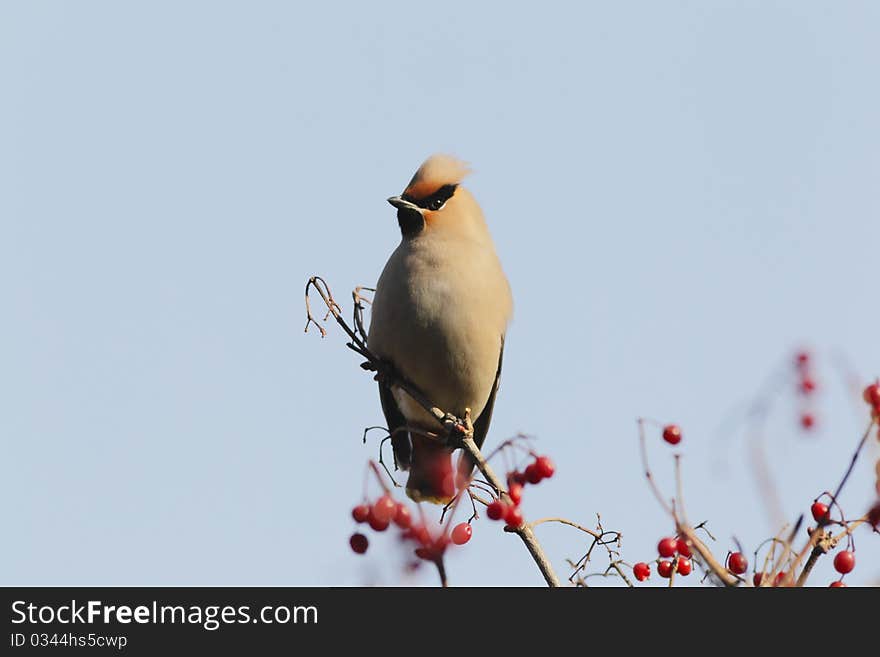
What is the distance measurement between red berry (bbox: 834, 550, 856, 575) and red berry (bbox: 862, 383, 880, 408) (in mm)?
763

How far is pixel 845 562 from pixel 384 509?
1130mm

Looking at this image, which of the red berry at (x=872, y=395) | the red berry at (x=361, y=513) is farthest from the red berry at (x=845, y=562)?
the red berry at (x=361, y=513)

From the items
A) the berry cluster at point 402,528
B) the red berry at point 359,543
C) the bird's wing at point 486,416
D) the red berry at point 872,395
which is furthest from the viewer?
the bird's wing at point 486,416

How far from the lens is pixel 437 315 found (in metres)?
4.54

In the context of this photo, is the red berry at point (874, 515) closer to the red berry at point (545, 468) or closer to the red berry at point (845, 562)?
the red berry at point (845, 562)

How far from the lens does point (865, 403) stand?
6.99 ft

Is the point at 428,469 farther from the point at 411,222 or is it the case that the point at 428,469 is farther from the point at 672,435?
the point at 672,435

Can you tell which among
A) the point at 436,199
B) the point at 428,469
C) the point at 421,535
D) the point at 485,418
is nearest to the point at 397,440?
the point at 428,469

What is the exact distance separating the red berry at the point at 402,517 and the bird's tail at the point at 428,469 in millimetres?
1805

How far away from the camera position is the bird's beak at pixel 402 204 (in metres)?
4.75

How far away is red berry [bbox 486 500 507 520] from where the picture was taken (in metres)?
3.00
